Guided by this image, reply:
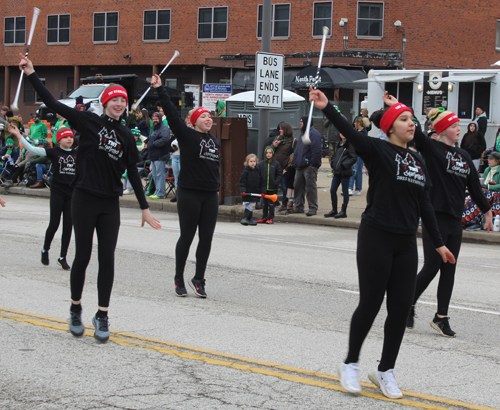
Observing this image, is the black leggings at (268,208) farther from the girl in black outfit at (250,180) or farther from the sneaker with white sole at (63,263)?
the sneaker with white sole at (63,263)

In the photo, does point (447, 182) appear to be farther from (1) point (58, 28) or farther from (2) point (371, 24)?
(1) point (58, 28)

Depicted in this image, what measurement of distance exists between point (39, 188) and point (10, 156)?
1.62 meters

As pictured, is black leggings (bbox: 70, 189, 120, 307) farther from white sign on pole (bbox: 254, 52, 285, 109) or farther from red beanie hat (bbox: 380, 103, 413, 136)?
white sign on pole (bbox: 254, 52, 285, 109)

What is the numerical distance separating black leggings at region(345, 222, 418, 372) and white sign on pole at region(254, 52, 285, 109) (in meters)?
10.9

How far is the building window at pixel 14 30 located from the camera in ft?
152

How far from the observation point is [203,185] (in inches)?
291

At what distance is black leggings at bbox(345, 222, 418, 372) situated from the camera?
444cm

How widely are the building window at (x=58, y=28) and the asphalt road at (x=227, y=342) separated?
37.1 m

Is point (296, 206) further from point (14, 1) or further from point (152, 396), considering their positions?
point (14, 1)

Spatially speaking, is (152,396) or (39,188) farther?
(39,188)

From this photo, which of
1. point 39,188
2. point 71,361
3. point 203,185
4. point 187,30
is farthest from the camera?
A: point 187,30

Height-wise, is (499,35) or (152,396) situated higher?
(499,35)

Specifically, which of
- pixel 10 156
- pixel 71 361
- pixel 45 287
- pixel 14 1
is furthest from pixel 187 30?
pixel 71 361

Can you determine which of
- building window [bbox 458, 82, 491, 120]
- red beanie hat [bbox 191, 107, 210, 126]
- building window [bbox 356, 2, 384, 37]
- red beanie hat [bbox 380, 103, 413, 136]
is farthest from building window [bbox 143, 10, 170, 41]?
red beanie hat [bbox 380, 103, 413, 136]
